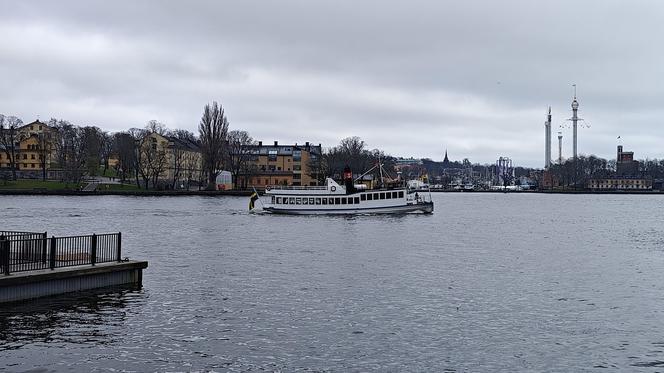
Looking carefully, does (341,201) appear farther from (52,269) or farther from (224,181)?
(224,181)

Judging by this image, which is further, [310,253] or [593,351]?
[310,253]

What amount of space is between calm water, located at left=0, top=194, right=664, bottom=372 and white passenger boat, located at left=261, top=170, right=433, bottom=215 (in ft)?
166

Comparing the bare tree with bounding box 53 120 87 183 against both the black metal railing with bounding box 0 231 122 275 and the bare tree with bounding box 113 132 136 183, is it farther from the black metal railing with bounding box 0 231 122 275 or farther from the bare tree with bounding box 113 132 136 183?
the black metal railing with bounding box 0 231 122 275

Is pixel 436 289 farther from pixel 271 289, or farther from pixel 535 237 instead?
pixel 535 237

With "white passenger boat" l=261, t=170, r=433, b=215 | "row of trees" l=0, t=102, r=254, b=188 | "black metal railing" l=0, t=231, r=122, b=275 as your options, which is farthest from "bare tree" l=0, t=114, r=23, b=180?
"black metal railing" l=0, t=231, r=122, b=275

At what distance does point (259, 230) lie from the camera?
244ft

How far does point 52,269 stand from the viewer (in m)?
27.9

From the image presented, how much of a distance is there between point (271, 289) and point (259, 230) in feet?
134

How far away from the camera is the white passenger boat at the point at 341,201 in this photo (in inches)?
4183

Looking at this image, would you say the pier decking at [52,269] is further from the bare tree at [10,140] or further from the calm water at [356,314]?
the bare tree at [10,140]

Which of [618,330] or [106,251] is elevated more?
[106,251]

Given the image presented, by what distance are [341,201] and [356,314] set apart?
7884 cm

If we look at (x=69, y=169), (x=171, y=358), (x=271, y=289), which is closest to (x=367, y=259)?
(x=271, y=289)

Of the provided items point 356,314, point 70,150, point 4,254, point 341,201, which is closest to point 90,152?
point 70,150
